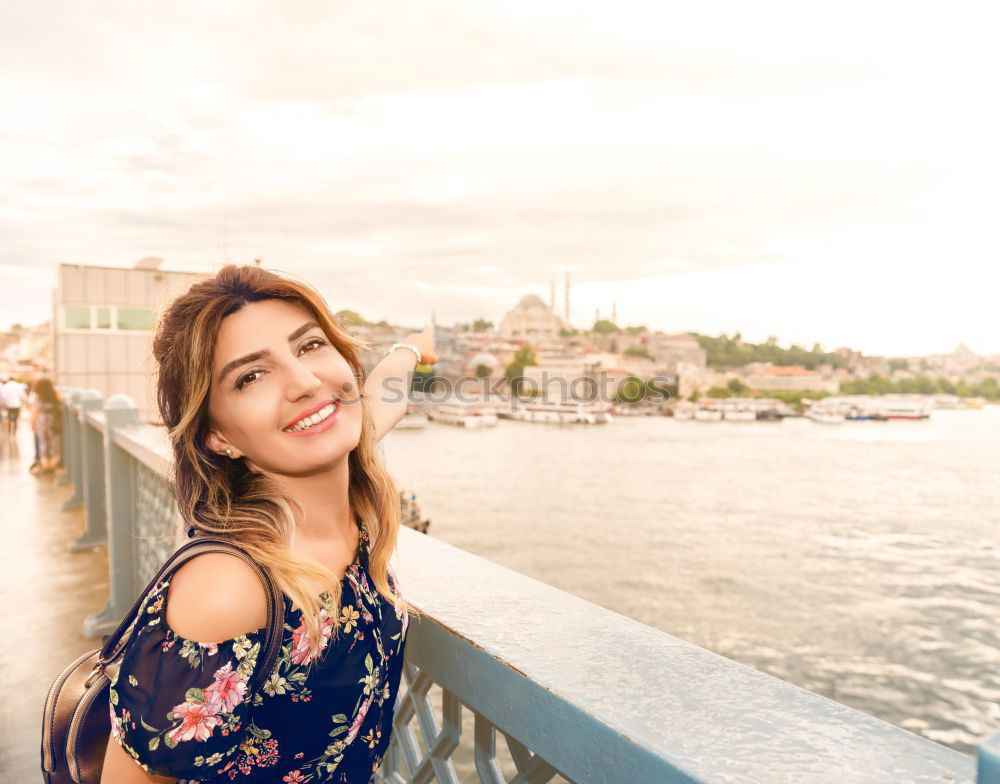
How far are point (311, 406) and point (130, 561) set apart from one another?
8.93ft

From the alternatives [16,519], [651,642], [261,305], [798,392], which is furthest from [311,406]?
[798,392]

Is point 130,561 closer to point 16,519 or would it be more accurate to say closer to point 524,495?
point 16,519

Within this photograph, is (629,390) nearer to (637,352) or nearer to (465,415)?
(465,415)

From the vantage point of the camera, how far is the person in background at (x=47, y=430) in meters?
7.44

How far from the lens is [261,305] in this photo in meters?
0.99

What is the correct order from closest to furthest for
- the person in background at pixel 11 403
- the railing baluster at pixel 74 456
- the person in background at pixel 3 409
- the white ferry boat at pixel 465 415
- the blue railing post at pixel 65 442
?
the railing baluster at pixel 74 456 → the blue railing post at pixel 65 442 → the person in background at pixel 11 403 → the person in background at pixel 3 409 → the white ferry boat at pixel 465 415

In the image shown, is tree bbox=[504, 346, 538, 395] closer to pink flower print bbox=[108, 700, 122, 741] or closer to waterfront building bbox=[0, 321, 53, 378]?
waterfront building bbox=[0, 321, 53, 378]

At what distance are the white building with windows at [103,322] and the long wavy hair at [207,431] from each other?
38.6ft

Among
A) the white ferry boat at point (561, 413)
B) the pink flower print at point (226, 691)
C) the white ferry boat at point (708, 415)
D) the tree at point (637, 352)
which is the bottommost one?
the white ferry boat at point (708, 415)

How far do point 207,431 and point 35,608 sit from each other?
3264mm

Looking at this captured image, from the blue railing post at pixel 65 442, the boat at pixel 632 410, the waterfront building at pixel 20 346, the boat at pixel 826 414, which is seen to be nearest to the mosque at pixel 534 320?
the boat at pixel 632 410

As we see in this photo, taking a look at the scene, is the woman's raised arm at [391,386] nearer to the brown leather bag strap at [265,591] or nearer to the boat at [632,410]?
the brown leather bag strap at [265,591]

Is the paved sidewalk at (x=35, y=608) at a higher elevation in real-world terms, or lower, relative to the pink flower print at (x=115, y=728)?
lower

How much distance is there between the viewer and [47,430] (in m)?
7.65
